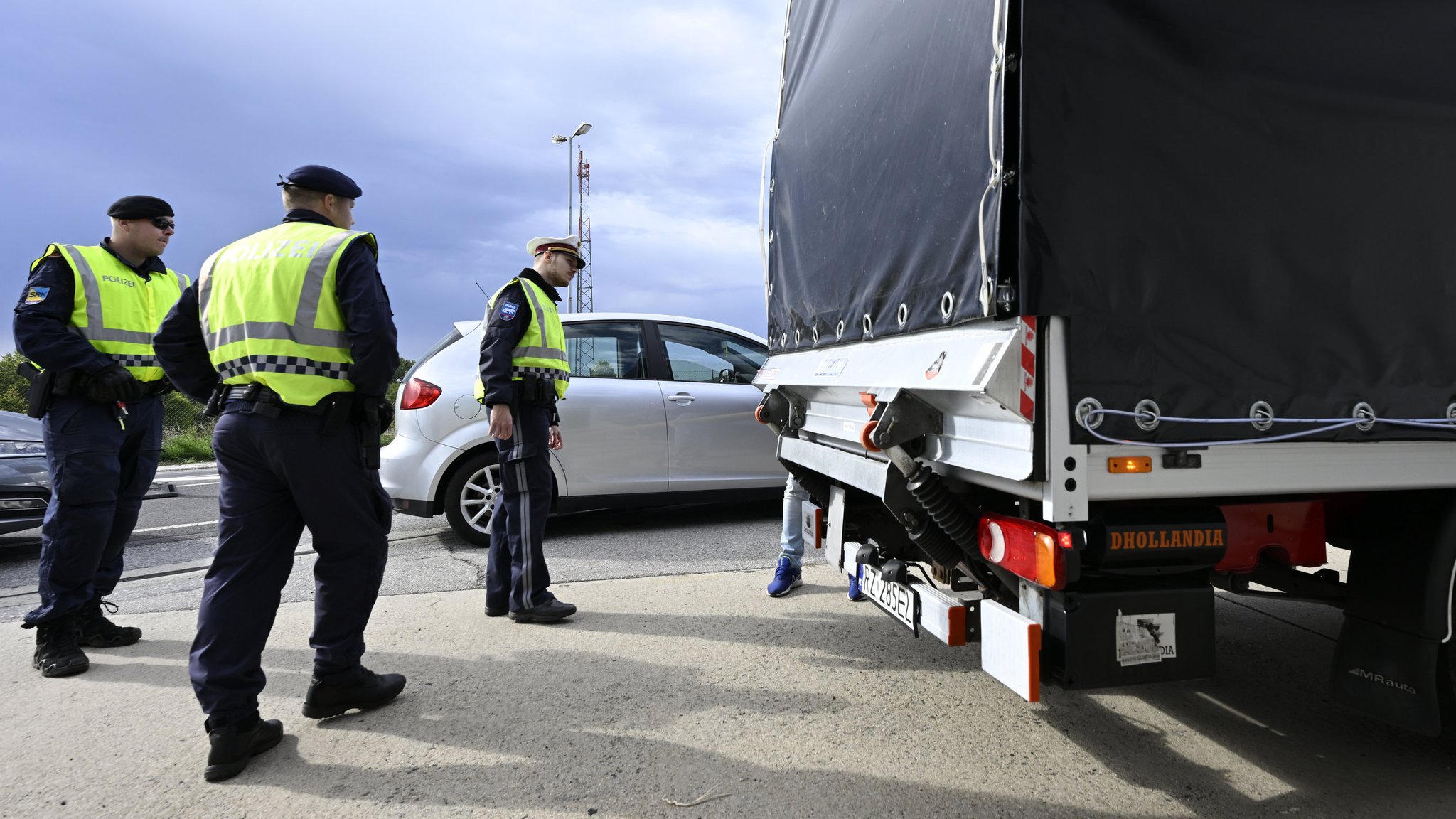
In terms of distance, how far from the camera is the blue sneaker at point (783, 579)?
442 cm

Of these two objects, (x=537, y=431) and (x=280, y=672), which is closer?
(x=280, y=672)

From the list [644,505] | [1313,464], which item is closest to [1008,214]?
[1313,464]

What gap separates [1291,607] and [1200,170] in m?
3.11

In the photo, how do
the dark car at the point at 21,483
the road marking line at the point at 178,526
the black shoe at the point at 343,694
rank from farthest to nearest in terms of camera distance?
the road marking line at the point at 178,526, the dark car at the point at 21,483, the black shoe at the point at 343,694

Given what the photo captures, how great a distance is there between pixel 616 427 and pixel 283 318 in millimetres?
3218

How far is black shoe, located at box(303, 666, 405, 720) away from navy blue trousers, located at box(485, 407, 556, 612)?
3.34 ft

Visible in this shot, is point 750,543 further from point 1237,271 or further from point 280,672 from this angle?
point 1237,271

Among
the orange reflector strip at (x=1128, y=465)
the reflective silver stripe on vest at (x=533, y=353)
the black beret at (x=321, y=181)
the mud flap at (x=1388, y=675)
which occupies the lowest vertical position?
the mud flap at (x=1388, y=675)

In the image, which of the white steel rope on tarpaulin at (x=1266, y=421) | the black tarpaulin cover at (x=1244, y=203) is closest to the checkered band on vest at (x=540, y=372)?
the black tarpaulin cover at (x=1244, y=203)

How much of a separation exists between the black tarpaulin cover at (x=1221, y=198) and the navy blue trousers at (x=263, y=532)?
2.06 metres

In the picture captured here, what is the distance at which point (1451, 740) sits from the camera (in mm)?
2568

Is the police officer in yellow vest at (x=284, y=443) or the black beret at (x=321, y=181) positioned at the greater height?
the black beret at (x=321, y=181)

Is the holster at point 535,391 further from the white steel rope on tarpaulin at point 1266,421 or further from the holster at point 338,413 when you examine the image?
the white steel rope on tarpaulin at point 1266,421

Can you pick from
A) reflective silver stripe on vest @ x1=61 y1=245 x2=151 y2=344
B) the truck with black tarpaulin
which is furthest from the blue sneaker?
reflective silver stripe on vest @ x1=61 y1=245 x2=151 y2=344
